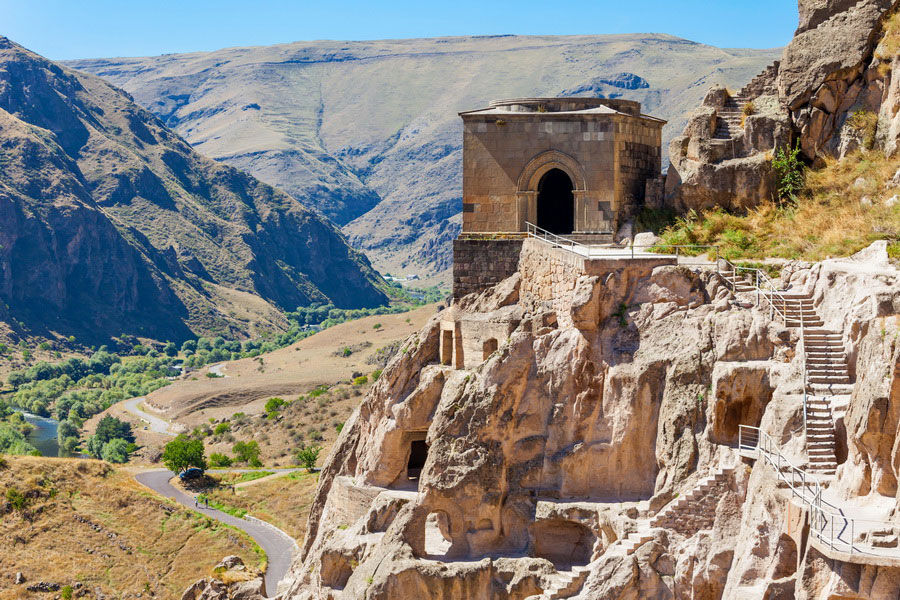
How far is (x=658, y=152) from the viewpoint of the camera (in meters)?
36.9

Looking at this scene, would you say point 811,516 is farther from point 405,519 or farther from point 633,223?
point 633,223

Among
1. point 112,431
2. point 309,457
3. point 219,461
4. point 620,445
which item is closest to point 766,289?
point 620,445

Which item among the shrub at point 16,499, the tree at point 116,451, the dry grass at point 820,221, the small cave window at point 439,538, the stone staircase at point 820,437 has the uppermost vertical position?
the dry grass at point 820,221

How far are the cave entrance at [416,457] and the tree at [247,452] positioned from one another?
50.9 meters

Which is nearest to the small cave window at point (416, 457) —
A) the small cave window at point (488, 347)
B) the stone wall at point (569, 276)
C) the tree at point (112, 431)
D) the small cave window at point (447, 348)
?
the small cave window at point (447, 348)

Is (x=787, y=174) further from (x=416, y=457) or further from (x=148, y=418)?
(x=148, y=418)

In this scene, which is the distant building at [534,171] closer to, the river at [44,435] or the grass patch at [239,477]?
the grass patch at [239,477]

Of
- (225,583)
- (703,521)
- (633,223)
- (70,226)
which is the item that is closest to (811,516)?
(703,521)

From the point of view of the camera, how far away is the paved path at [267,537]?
5370 centimetres

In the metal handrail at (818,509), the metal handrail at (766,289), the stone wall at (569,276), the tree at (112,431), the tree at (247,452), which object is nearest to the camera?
the metal handrail at (818,509)

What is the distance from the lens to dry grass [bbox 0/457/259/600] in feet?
177

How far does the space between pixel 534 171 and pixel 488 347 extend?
5534 millimetres

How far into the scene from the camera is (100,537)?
58.5 meters

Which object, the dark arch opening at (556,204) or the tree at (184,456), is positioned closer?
the dark arch opening at (556,204)
